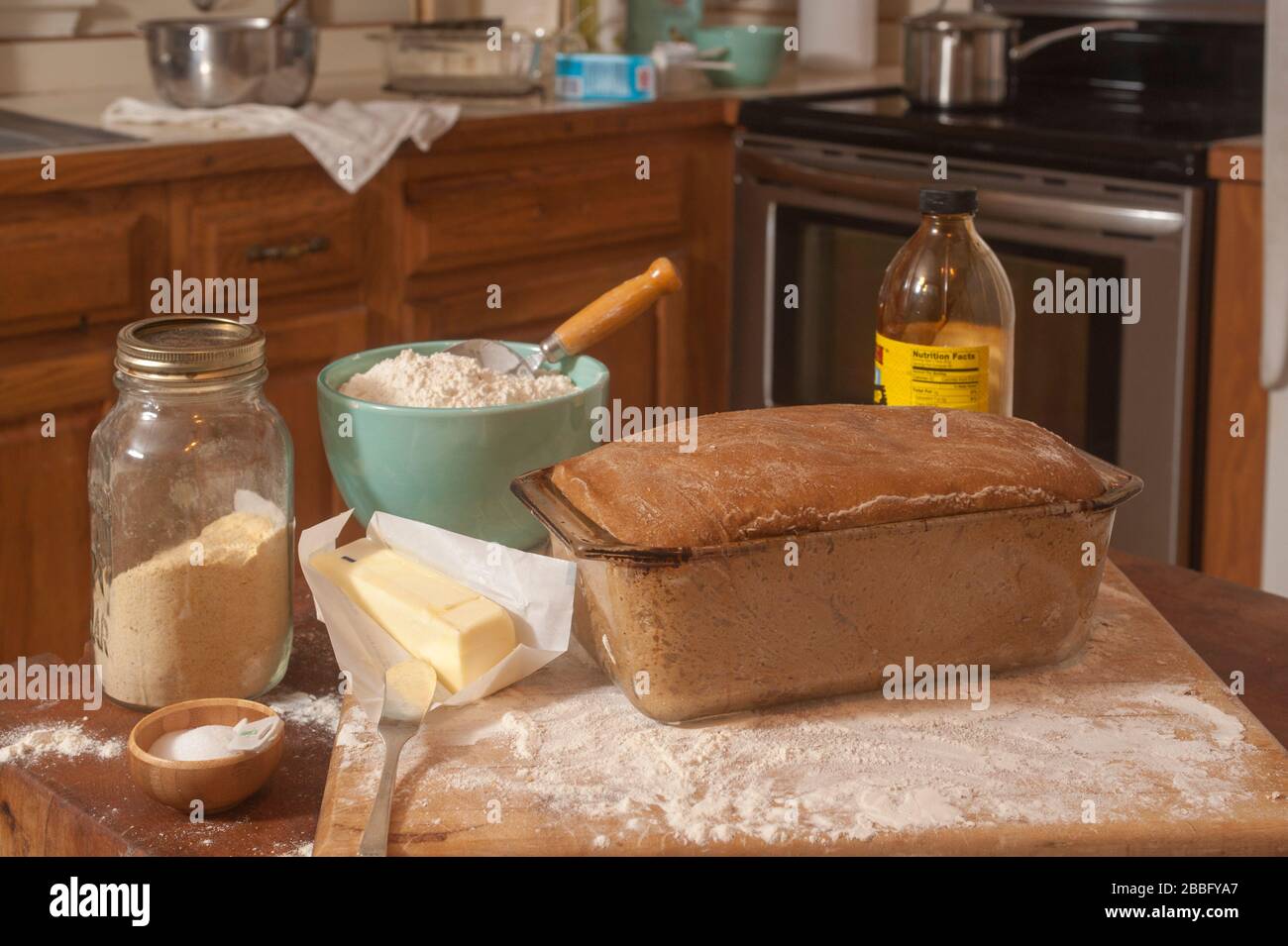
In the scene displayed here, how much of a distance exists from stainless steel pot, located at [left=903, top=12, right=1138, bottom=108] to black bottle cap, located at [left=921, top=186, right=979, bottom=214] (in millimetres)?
1532

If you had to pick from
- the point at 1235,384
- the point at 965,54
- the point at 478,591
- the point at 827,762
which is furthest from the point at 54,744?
the point at 965,54

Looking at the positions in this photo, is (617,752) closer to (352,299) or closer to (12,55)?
(352,299)

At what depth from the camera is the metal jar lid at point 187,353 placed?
2.66ft

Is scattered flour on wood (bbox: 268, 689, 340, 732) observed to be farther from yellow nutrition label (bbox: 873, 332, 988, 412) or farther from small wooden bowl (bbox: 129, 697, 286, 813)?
yellow nutrition label (bbox: 873, 332, 988, 412)

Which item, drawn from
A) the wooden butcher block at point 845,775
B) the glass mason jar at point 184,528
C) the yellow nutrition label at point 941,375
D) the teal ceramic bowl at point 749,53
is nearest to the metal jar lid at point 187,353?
the glass mason jar at point 184,528

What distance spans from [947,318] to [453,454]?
1.11 feet

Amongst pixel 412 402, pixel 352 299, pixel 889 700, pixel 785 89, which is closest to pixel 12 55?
pixel 352 299

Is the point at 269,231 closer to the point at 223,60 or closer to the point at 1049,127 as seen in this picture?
the point at 223,60

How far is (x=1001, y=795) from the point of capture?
723 millimetres

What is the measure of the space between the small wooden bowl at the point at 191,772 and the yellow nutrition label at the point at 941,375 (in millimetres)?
459

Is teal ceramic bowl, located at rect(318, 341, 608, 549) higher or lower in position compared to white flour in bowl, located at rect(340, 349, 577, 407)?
lower

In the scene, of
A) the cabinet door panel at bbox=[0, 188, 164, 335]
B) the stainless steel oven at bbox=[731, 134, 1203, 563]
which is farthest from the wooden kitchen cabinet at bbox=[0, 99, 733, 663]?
the stainless steel oven at bbox=[731, 134, 1203, 563]

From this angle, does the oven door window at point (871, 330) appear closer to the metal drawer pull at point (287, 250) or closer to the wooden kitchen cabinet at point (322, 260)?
the wooden kitchen cabinet at point (322, 260)

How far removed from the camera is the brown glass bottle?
0.97 m
